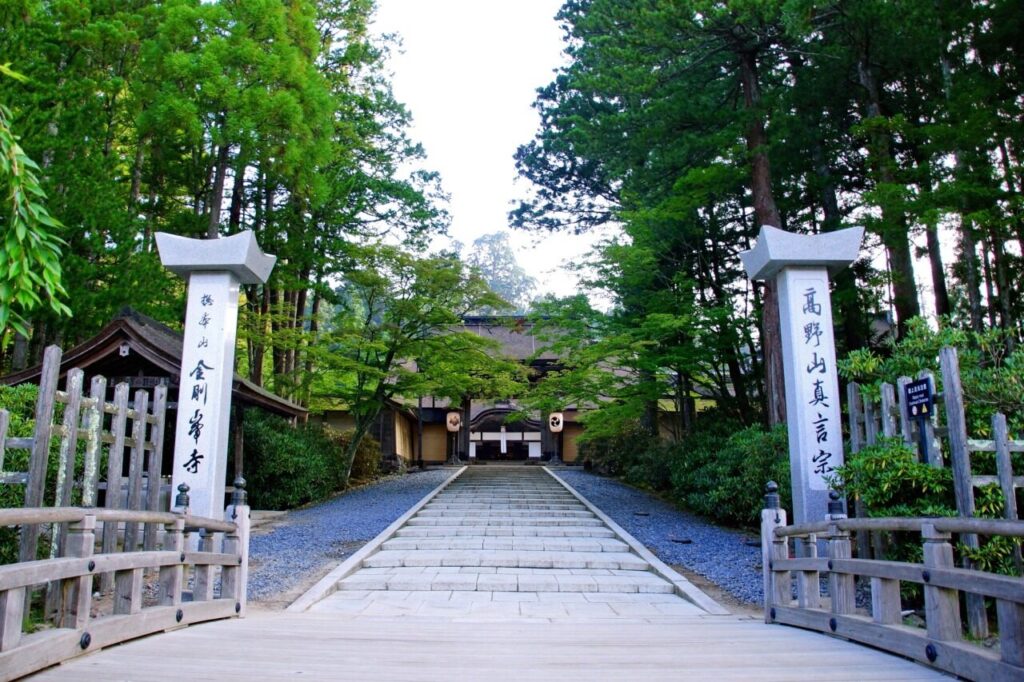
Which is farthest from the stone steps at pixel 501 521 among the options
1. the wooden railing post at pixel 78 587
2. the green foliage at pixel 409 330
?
the wooden railing post at pixel 78 587

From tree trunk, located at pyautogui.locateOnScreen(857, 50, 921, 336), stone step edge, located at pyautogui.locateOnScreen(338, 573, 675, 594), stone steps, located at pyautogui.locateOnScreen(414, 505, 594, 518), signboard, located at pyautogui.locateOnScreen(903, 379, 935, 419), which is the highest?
tree trunk, located at pyautogui.locateOnScreen(857, 50, 921, 336)

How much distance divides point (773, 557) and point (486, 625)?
8.08 feet

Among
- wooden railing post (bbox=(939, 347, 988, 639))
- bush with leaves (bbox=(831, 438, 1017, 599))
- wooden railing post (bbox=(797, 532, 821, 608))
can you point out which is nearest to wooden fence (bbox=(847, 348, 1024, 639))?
wooden railing post (bbox=(939, 347, 988, 639))

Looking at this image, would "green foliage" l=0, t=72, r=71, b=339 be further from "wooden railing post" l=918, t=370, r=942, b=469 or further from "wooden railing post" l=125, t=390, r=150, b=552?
"wooden railing post" l=918, t=370, r=942, b=469

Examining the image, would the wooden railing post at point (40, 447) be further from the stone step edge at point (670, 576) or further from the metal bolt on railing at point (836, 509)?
the metal bolt on railing at point (836, 509)

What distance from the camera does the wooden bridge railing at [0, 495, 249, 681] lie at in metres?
3.24

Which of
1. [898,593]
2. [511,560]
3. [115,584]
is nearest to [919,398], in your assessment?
[898,593]

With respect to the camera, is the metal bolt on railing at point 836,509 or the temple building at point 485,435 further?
the temple building at point 485,435

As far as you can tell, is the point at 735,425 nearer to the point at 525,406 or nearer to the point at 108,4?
the point at 525,406

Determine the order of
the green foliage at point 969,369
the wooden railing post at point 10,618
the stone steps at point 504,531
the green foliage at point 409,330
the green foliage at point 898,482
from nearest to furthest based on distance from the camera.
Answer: the wooden railing post at point 10,618, the green foliage at point 898,482, the green foliage at point 969,369, the stone steps at point 504,531, the green foliage at point 409,330

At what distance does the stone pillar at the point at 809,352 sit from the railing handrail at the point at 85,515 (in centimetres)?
538

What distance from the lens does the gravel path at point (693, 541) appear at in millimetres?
7543

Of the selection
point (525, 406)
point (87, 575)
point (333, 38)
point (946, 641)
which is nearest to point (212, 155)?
point (333, 38)

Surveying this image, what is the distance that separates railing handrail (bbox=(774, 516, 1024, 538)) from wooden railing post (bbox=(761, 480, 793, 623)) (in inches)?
6.6
